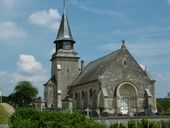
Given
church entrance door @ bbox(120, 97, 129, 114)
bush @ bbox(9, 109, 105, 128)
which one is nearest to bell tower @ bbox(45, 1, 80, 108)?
church entrance door @ bbox(120, 97, 129, 114)

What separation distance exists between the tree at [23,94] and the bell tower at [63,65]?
20363mm

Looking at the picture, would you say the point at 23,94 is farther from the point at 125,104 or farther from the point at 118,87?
the point at 118,87

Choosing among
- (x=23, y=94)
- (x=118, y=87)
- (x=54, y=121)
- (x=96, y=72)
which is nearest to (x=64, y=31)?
(x=96, y=72)

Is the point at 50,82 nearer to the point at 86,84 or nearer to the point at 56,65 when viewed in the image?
the point at 56,65

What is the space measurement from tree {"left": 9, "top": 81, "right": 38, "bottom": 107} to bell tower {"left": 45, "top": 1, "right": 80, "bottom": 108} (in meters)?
20.4

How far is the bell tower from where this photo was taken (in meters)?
71.8

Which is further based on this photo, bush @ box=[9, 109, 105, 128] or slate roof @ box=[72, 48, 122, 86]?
slate roof @ box=[72, 48, 122, 86]

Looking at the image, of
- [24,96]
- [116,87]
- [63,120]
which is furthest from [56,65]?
[63,120]

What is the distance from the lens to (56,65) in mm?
72750

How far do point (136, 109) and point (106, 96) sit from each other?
5.73 metres

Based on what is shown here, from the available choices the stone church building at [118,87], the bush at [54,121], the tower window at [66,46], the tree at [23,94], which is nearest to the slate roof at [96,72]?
the stone church building at [118,87]

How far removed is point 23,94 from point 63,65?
2516 centimetres

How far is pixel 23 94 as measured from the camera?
9438 centimetres

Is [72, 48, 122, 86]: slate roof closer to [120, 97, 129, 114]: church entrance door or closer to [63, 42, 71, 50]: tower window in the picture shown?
[120, 97, 129, 114]: church entrance door
